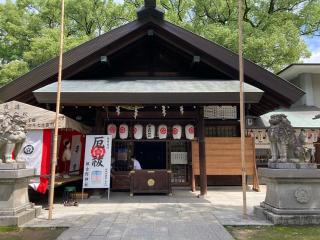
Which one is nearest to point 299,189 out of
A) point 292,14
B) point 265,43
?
point 265,43

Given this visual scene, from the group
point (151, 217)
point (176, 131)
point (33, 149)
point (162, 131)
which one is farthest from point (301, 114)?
point (33, 149)

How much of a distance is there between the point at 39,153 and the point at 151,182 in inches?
168

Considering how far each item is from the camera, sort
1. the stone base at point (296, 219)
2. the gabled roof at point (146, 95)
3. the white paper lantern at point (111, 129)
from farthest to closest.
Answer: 1. the white paper lantern at point (111, 129)
2. the gabled roof at point (146, 95)
3. the stone base at point (296, 219)

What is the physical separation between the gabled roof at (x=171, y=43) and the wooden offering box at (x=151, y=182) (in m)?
4.58

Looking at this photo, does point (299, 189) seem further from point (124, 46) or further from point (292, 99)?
point (124, 46)

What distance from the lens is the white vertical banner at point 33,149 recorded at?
1061cm

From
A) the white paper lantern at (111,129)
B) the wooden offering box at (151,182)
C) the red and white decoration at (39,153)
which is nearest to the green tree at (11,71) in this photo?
the white paper lantern at (111,129)

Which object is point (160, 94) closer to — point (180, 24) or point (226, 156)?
point (226, 156)

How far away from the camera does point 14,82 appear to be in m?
12.5

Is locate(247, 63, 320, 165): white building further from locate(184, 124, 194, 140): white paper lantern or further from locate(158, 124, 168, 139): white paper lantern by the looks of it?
locate(158, 124, 168, 139): white paper lantern

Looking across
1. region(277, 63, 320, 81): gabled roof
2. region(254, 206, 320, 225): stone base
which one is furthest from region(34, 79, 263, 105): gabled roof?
region(277, 63, 320, 81): gabled roof

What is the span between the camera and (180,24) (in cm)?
2639

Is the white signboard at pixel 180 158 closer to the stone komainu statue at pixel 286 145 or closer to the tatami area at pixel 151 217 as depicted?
the tatami area at pixel 151 217

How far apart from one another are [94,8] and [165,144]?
61.2 ft
